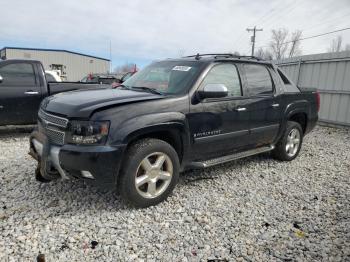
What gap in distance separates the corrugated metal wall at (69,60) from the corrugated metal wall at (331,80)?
3348cm

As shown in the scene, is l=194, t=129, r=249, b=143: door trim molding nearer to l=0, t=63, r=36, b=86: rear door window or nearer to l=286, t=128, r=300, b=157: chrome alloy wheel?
l=286, t=128, r=300, b=157: chrome alloy wheel

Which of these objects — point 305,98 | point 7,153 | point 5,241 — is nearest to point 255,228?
point 5,241

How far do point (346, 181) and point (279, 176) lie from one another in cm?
103

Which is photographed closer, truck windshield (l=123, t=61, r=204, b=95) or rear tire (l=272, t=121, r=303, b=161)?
truck windshield (l=123, t=61, r=204, b=95)

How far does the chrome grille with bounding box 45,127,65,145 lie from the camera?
10.5 ft

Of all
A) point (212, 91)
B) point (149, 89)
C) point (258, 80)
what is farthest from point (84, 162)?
point (258, 80)

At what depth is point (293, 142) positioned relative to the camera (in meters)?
5.71

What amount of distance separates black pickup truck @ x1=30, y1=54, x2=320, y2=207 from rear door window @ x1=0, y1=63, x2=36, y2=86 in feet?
11.2

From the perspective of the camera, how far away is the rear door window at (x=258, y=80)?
15.2 ft

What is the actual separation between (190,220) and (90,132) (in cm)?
143

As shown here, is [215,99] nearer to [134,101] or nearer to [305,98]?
[134,101]

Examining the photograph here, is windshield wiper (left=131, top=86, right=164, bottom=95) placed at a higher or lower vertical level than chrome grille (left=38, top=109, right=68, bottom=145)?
higher

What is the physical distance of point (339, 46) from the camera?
42.3 meters

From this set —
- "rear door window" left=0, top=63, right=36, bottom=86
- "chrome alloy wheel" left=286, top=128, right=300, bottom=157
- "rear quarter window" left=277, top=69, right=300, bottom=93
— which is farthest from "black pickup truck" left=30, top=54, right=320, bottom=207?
"rear door window" left=0, top=63, right=36, bottom=86
